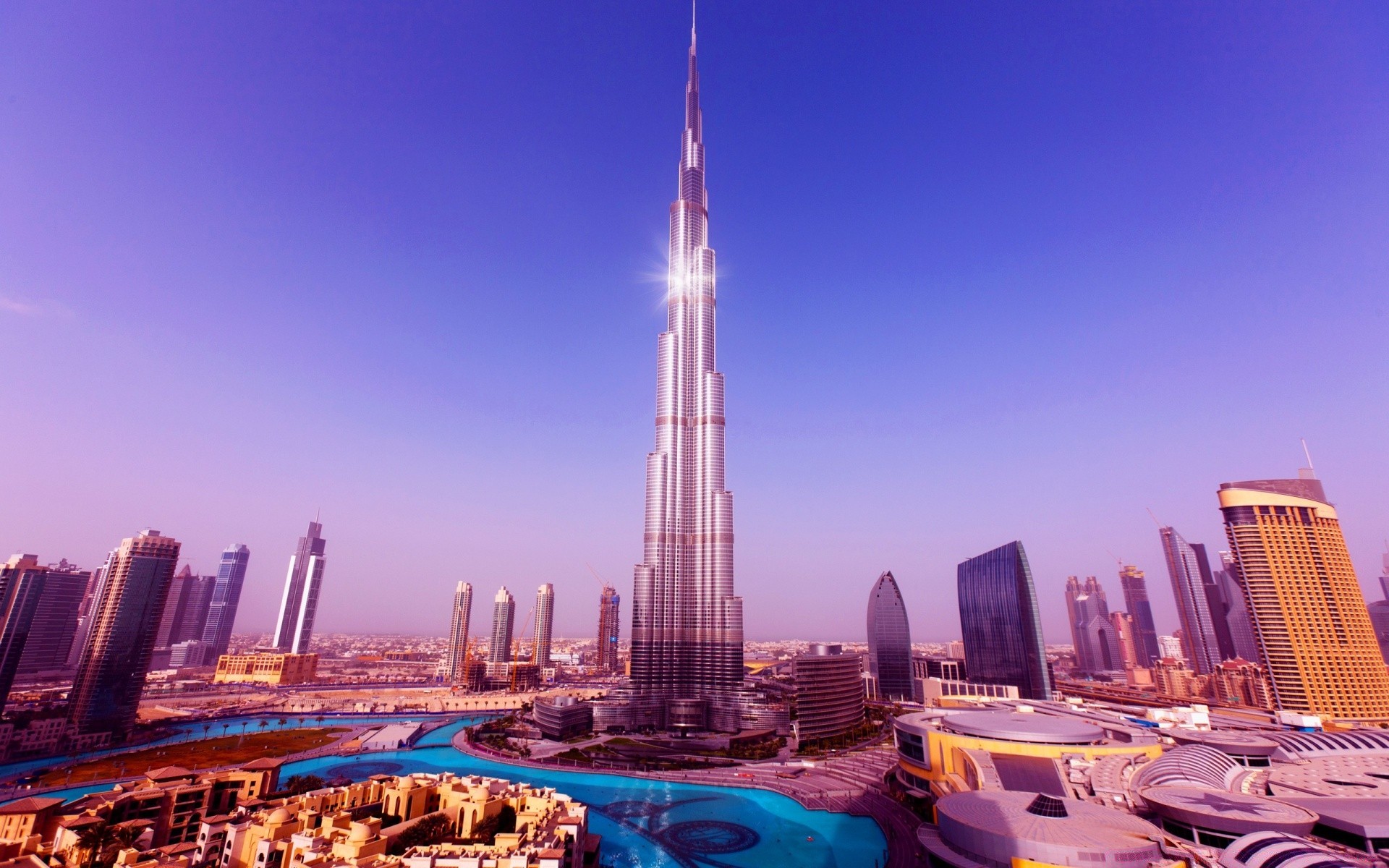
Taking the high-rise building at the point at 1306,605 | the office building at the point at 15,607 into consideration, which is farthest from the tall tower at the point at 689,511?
the office building at the point at 15,607

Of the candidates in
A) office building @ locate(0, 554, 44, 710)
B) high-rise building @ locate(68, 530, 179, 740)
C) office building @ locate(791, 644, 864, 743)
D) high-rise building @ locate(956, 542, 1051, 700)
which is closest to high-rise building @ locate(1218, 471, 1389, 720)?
high-rise building @ locate(956, 542, 1051, 700)

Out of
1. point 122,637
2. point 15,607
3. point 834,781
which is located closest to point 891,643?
point 834,781

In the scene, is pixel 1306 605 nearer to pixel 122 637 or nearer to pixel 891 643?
pixel 891 643

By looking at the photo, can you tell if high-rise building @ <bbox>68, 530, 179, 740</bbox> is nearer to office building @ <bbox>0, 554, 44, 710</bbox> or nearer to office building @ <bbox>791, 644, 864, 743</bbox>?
office building @ <bbox>0, 554, 44, 710</bbox>

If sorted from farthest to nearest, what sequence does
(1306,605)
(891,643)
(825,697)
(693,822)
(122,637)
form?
1. (891,643)
2. (825,697)
3. (122,637)
4. (1306,605)
5. (693,822)

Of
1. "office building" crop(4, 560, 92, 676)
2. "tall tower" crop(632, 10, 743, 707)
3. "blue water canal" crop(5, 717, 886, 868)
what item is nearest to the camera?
"blue water canal" crop(5, 717, 886, 868)

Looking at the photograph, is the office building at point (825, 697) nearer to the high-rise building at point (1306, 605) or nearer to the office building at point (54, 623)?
the high-rise building at point (1306, 605)
